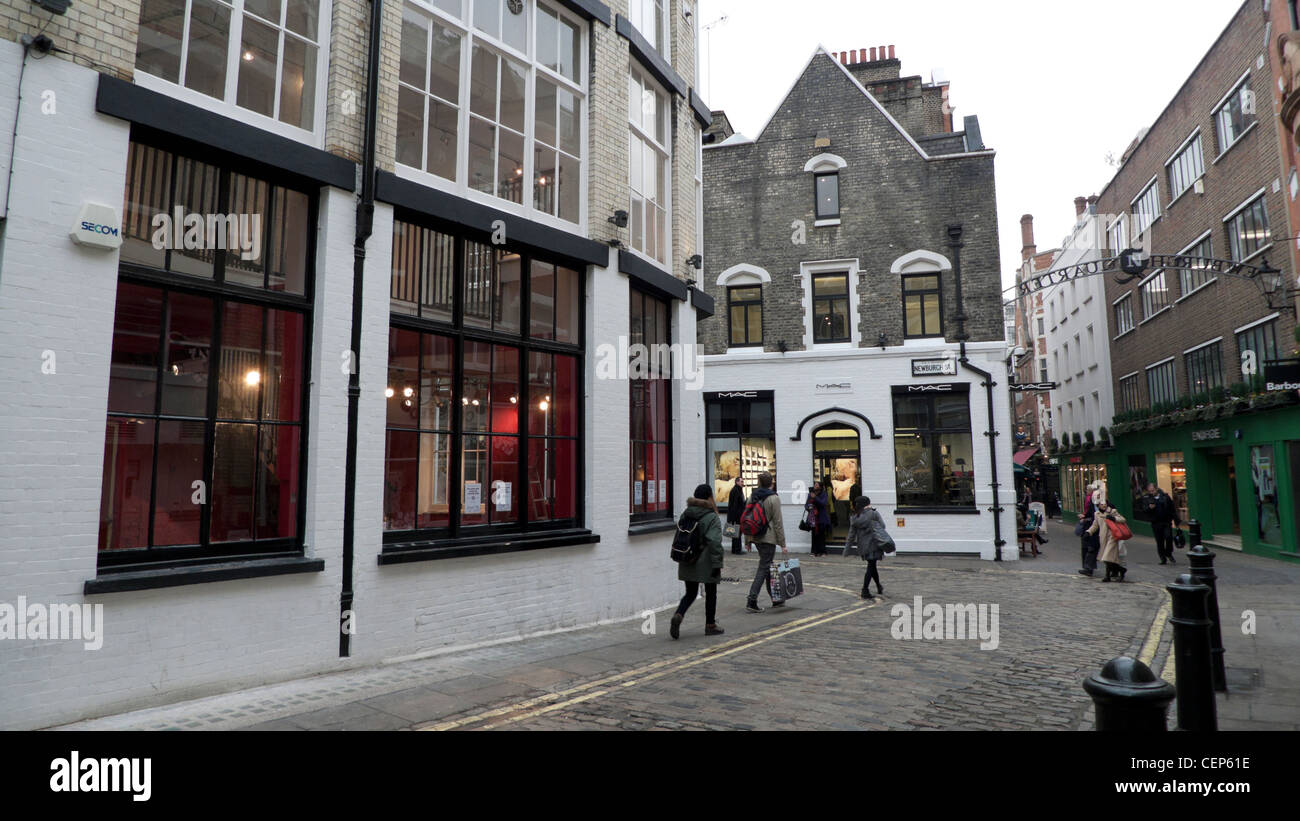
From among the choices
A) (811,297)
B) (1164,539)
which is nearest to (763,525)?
(811,297)

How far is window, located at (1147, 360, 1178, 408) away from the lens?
24.2m

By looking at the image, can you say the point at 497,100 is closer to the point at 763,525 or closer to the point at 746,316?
the point at 763,525

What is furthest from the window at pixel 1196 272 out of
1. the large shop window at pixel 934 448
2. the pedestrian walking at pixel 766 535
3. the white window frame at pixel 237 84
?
the white window frame at pixel 237 84

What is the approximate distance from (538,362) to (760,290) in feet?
43.4

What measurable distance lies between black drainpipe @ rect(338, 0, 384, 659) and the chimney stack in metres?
59.3

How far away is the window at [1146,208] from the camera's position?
25312 mm

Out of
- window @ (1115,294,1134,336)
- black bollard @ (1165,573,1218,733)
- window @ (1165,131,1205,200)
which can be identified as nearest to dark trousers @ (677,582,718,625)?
black bollard @ (1165,573,1218,733)

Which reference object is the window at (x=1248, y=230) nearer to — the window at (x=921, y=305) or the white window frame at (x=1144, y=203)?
the white window frame at (x=1144, y=203)

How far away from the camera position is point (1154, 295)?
25.8 meters

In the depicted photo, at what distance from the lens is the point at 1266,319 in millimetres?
17875

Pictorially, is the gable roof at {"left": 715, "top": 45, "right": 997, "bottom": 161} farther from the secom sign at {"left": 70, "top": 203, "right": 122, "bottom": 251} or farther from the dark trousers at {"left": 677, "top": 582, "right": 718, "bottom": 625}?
the secom sign at {"left": 70, "top": 203, "right": 122, "bottom": 251}

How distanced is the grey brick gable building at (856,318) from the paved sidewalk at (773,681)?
330 inches

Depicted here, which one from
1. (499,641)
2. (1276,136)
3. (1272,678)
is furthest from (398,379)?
(1276,136)
